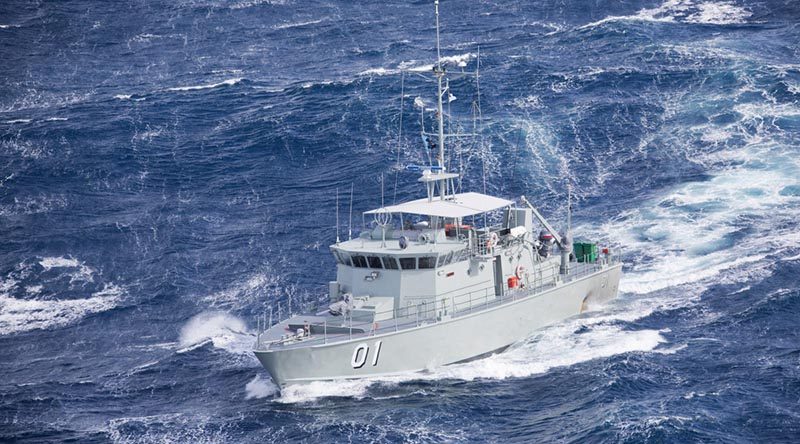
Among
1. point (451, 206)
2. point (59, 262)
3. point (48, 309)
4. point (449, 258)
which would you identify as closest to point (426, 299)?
point (449, 258)

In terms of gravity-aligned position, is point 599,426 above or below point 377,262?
below

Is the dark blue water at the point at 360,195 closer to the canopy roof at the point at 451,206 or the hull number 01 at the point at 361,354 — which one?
the hull number 01 at the point at 361,354

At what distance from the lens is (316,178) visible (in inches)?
2443

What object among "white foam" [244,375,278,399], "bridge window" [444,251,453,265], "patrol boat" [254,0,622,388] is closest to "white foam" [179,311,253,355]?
"patrol boat" [254,0,622,388]

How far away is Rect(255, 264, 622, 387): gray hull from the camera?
40.9m

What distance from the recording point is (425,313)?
43500mm

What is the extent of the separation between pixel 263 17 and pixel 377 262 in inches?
1893

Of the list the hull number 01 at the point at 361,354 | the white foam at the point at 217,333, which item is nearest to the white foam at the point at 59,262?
the white foam at the point at 217,333

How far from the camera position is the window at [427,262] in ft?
143

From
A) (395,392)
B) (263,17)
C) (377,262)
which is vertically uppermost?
(263,17)

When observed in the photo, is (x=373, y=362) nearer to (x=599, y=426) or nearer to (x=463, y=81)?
(x=599, y=426)

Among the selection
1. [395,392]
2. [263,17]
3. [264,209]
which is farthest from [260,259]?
[263,17]

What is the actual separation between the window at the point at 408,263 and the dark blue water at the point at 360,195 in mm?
3942

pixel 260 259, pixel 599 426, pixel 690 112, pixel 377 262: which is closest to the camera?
pixel 599 426
